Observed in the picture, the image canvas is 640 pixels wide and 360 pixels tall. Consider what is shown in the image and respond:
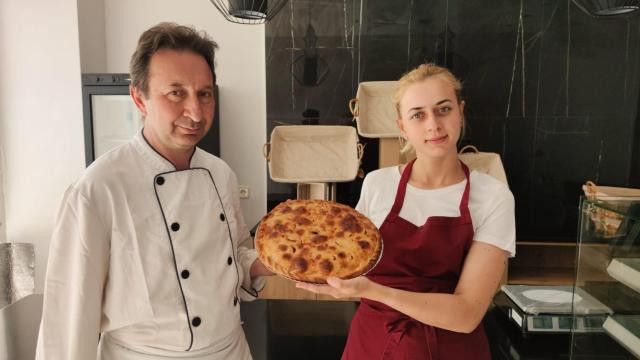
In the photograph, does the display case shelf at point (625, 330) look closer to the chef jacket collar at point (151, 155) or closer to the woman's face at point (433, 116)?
the woman's face at point (433, 116)

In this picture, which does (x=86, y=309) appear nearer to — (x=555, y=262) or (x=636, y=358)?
(x=636, y=358)

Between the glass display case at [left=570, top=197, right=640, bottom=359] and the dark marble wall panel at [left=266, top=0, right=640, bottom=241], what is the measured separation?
6.62 feet

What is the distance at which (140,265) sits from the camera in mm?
989

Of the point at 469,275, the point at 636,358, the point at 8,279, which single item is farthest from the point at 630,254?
the point at 8,279

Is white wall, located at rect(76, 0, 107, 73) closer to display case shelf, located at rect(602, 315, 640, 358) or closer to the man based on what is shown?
the man

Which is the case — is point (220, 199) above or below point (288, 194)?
above

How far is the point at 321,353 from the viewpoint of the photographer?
1.50 m

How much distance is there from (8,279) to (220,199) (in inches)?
77.9

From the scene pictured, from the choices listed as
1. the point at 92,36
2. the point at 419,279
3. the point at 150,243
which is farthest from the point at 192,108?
the point at 92,36

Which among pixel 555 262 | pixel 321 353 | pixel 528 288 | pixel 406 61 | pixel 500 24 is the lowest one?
pixel 555 262

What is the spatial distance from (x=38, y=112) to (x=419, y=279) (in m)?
2.89

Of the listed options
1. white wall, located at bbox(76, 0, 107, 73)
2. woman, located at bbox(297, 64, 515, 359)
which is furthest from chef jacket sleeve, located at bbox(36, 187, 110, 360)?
white wall, located at bbox(76, 0, 107, 73)

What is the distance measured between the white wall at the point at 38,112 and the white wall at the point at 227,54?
43 centimetres

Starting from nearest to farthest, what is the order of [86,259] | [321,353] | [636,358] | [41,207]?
[86,259], [636,358], [321,353], [41,207]
